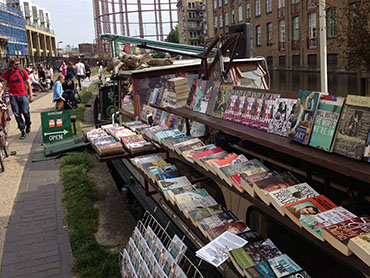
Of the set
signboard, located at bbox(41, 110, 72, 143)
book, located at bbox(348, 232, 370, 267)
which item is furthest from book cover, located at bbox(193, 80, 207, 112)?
signboard, located at bbox(41, 110, 72, 143)

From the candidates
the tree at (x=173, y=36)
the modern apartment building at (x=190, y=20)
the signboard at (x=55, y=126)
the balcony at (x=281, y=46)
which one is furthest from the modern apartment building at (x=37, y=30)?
the signboard at (x=55, y=126)

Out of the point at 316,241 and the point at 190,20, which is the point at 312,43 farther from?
the point at 190,20

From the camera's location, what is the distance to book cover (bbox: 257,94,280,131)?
3.13m

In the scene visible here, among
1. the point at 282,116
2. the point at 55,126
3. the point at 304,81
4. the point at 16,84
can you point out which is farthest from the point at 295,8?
the point at 282,116

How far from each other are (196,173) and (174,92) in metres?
1.07

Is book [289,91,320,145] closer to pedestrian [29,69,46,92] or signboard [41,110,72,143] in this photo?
signboard [41,110,72,143]

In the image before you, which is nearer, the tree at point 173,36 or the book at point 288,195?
the book at point 288,195

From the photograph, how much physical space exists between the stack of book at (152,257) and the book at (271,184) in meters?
0.75

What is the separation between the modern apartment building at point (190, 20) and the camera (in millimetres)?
103375

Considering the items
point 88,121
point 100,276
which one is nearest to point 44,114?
point 88,121

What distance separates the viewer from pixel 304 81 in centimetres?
2969

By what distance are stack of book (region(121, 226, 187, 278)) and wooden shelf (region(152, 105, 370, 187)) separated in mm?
1002

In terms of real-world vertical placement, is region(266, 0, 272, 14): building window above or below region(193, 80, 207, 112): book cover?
above

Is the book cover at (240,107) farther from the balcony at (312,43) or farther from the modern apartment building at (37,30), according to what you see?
the modern apartment building at (37,30)
